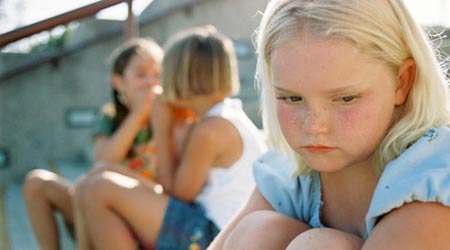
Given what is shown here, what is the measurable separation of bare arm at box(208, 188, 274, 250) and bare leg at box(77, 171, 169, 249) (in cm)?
59

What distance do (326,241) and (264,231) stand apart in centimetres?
17

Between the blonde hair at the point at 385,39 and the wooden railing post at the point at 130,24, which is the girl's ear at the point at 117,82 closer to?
the wooden railing post at the point at 130,24

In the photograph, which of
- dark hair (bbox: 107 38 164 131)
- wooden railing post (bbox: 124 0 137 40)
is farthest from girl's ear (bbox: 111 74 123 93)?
wooden railing post (bbox: 124 0 137 40)

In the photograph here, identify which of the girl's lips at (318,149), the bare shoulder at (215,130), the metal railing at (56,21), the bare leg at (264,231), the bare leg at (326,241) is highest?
the girl's lips at (318,149)

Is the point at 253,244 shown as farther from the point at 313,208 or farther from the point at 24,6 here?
the point at 24,6

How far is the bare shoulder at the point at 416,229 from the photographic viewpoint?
1.03m

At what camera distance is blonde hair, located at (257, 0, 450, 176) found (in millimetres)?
1098

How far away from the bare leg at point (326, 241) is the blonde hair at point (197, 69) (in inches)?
44.1

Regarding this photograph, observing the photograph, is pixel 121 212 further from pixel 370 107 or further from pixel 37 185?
pixel 370 107

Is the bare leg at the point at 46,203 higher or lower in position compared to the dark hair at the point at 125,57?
lower

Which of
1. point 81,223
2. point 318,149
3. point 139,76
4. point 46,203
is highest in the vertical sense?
point 318,149

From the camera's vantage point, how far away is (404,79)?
1.17 meters

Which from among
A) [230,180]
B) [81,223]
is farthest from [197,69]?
[81,223]

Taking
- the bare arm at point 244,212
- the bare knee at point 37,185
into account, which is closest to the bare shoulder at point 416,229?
the bare arm at point 244,212
